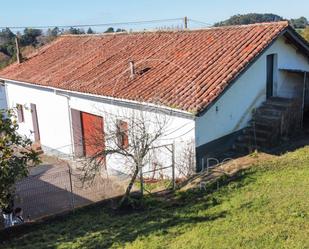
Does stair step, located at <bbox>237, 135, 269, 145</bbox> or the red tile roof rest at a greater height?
the red tile roof

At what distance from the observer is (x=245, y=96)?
47.1 feet

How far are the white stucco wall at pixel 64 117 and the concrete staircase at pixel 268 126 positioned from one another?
7.92 ft

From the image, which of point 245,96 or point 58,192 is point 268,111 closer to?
point 245,96

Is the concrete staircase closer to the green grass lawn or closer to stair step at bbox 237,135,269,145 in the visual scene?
stair step at bbox 237,135,269,145

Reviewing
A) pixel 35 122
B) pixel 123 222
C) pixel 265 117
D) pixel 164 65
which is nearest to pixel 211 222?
pixel 123 222

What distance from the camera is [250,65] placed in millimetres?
13875

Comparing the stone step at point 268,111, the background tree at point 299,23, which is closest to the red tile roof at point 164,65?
the stone step at point 268,111

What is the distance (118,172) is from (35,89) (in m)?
7.29

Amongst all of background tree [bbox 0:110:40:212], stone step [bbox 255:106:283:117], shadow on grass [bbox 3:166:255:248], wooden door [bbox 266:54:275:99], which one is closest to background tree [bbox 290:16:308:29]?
wooden door [bbox 266:54:275:99]

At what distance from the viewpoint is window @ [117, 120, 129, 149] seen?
43.2ft

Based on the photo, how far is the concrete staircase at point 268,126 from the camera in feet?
46.2

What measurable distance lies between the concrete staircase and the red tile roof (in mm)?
2320

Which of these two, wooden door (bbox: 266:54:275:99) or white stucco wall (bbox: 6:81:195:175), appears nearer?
white stucco wall (bbox: 6:81:195:175)

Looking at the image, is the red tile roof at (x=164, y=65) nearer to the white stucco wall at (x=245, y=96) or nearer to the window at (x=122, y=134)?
the white stucco wall at (x=245, y=96)
